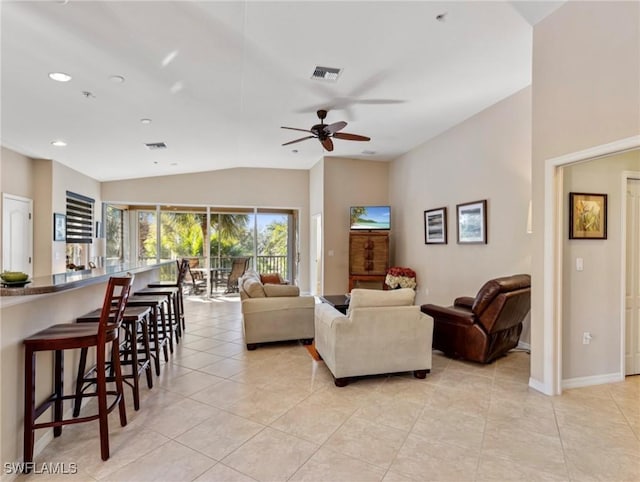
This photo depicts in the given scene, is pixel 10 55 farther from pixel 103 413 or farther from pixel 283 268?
pixel 283 268

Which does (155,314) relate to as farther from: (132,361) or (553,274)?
(553,274)

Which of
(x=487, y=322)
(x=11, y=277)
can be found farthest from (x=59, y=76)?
(x=487, y=322)

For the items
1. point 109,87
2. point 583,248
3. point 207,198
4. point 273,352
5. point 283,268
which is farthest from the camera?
point 283,268

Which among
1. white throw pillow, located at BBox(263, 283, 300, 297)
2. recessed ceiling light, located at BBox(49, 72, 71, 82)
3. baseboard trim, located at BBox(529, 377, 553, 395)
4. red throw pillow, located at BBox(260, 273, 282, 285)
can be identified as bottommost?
baseboard trim, located at BBox(529, 377, 553, 395)

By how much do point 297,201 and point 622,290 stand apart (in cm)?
648

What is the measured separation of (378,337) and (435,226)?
3.30m

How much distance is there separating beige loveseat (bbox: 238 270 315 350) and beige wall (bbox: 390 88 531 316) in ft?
8.11

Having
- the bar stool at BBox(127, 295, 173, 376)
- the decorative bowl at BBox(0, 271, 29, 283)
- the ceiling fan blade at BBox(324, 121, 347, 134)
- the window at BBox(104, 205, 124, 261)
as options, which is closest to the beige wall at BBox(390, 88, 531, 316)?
the ceiling fan blade at BBox(324, 121, 347, 134)

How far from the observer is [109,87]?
140 inches

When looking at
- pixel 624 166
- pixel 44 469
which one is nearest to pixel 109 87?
pixel 44 469

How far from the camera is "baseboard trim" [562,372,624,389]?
3.13 m

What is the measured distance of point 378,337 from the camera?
323 centimetres

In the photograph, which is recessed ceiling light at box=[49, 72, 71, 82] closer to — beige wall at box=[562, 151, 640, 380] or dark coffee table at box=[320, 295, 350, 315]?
dark coffee table at box=[320, 295, 350, 315]

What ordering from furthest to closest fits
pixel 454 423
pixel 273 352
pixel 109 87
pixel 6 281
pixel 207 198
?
pixel 207 198 → pixel 273 352 → pixel 109 87 → pixel 454 423 → pixel 6 281
